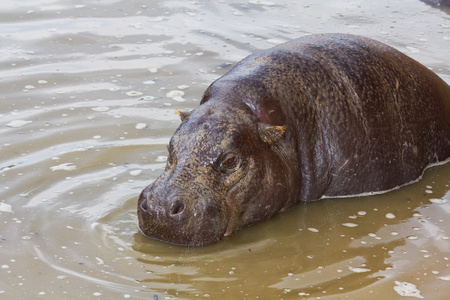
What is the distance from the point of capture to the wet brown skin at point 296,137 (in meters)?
5.58

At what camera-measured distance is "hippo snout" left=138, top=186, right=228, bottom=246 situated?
17.8ft

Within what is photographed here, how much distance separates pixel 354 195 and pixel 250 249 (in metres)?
1.23

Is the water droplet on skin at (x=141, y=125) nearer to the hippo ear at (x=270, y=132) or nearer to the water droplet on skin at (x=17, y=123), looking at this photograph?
the water droplet on skin at (x=17, y=123)

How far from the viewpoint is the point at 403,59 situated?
22.7 ft

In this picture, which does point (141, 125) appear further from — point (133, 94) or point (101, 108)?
point (133, 94)

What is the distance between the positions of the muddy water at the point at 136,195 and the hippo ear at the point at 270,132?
24.7 inches

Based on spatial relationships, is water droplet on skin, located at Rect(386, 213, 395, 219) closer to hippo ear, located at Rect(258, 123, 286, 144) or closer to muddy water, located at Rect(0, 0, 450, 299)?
muddy water, located at Rect(0, 0, 450, 299)

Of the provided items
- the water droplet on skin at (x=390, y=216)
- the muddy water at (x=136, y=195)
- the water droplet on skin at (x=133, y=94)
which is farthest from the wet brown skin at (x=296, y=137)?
the water droplet on skin at (x=133, y=94)

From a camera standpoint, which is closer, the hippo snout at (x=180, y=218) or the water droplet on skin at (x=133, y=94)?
the hippo snout at (x=180, y=218)

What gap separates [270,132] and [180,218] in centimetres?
93

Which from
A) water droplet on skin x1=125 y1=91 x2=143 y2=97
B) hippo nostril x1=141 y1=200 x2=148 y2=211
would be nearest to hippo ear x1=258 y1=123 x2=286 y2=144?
hippo nostril x1=141 y1=200 x2=148 y2=211

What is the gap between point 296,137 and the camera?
613 centimetres

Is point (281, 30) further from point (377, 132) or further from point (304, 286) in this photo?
point (304, 286)

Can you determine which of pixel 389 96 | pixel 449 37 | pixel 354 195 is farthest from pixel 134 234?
pixel 449 37
